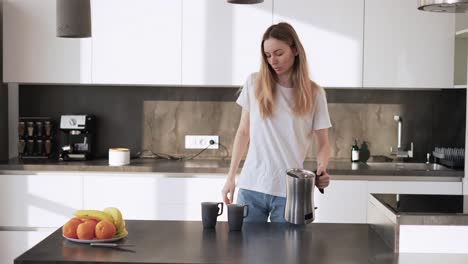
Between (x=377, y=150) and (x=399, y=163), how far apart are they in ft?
0.62

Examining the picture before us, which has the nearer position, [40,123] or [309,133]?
[309,133]

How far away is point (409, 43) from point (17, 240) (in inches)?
109

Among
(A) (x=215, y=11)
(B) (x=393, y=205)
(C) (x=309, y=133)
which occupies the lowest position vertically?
(B) (x=393, y=205)

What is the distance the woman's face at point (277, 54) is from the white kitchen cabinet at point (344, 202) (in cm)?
142

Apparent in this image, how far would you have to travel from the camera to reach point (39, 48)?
4.52 m

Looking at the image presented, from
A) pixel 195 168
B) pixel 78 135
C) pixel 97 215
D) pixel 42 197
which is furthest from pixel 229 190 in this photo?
pixel 78 135

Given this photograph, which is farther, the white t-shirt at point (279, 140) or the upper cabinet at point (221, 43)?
the upper cabinet at point (221, 43)

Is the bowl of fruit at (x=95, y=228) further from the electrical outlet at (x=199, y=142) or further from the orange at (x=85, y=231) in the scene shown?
the electrical outlet at (x=199, y=142)

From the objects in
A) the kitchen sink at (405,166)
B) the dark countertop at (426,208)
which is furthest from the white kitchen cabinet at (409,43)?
the dark countertop at (426,208)

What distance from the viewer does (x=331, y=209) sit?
428cm

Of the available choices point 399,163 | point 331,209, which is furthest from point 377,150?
point 331,209

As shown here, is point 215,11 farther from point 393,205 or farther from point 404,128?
point 393,205

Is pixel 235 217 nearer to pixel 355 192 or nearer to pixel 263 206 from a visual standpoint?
pixel 263 206

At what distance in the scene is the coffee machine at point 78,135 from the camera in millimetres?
4648
